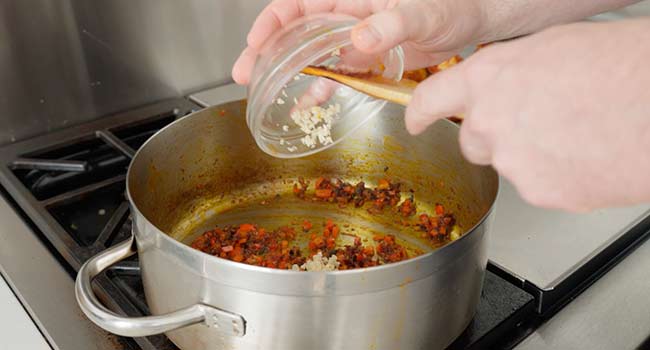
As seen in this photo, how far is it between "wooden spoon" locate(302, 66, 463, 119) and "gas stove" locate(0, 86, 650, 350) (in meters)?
0.27

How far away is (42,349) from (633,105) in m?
0.59

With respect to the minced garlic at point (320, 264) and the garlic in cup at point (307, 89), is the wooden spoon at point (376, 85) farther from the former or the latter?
the minced garlic at point (320, 264)

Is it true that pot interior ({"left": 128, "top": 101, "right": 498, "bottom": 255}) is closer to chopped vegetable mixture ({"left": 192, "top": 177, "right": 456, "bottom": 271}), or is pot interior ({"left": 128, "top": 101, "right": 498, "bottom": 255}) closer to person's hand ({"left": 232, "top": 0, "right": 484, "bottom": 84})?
chopped vegetable mixture ({"left": 192, "top": 177, "right": 456, "bottom": 271})

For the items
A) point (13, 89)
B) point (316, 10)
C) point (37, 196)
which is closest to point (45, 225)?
point (37, 196)

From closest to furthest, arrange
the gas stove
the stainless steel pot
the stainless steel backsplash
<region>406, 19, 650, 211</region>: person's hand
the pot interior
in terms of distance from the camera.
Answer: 1. <region>406, 19, 650, 211</region>: person's hand
2. the stainless steel pot
3. the gas stove
4. the pot interior
5. the stainless steel backsplash

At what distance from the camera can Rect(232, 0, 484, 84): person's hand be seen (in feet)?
1.81

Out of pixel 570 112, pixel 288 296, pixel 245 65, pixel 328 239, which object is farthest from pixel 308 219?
pixel 570 112

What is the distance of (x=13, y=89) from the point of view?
1.04 m

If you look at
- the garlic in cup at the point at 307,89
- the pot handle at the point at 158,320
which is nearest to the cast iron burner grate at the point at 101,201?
the pot handle at the point at 158,320

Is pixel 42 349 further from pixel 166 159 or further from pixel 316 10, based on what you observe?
pixel 316 10

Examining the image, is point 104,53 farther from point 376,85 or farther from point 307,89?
point 376,85

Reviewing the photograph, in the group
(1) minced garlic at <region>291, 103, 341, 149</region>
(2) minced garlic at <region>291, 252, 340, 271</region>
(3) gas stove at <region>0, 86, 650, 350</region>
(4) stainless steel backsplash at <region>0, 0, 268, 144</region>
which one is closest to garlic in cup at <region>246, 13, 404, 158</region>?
(1) minced garlic at <region>291, 103, 341, 149</region>

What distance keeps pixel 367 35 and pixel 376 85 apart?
95mm

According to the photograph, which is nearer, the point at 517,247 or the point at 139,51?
the point at 517,247
